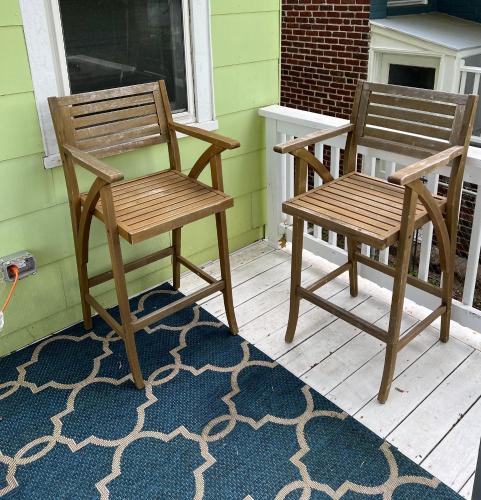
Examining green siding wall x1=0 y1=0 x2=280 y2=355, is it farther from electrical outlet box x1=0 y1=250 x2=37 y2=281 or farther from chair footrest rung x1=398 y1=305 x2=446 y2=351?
chair footrest rung x1=398 y1=305 x2=446 y2=351

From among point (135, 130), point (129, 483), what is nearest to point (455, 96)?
point (135, 130)

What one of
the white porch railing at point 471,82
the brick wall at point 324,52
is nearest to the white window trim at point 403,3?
the brick wall at point 324,52

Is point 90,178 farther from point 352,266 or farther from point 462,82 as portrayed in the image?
point 462,82

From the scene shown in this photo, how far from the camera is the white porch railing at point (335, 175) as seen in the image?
7.15 feet

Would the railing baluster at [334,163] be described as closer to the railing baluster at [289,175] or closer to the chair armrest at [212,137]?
the railing baluster at [289,175]

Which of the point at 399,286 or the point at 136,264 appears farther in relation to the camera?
the point at 136,264

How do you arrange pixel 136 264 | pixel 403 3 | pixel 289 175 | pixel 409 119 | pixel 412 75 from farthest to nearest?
pixel 403 3, pixel 412 75, pixel 289 175, pixel 136 264, pixel 409 119

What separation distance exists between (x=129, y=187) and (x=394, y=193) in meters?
1.09

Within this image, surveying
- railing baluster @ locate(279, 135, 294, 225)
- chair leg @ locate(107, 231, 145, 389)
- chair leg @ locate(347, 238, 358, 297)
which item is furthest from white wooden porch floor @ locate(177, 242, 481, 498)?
chair leg @ locate(107, 231, 145, 389)

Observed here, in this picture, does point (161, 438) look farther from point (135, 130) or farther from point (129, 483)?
point (135, 130)

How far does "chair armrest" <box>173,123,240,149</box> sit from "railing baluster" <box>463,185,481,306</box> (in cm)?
97

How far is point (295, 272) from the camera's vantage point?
220 centimetres

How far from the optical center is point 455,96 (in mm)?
1862

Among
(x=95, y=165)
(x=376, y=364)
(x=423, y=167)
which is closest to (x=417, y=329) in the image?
(x=376, y=364)
